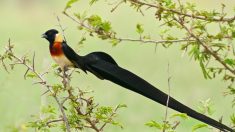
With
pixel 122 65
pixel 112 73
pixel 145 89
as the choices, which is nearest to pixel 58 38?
pixel 112 73

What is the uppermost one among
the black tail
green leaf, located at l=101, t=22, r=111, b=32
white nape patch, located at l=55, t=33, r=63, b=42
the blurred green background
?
the blurred green background

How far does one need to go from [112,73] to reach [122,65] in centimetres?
905

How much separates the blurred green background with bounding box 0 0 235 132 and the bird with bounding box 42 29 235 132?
200cm

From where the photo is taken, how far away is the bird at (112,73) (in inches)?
121

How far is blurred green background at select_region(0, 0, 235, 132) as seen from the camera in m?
7.84

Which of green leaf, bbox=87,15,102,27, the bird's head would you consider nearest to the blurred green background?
the bird's head

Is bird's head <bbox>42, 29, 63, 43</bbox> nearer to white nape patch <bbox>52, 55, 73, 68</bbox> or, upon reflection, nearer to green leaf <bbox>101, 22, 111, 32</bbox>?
white nape patch <bbox>52, 55, 73, 68</bbox>

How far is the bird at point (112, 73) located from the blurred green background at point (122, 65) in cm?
200

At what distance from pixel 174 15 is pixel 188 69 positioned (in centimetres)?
866

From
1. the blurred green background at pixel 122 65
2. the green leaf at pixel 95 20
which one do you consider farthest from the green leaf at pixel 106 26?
the blurred green background at pixel 122 65

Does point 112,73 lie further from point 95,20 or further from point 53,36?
point 53,36

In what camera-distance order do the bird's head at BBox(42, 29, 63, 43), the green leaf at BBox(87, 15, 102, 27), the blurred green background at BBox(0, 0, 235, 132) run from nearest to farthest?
1. the green leaf at BBox(87, 15, 102, 27)
2. the bird's head at BBox(42, 29, 63, 43)
3. the blurred green background at BBox(0, 0, 235, 132)

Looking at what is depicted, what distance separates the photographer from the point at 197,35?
10.4 ft

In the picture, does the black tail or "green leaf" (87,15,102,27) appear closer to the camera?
the black tail
